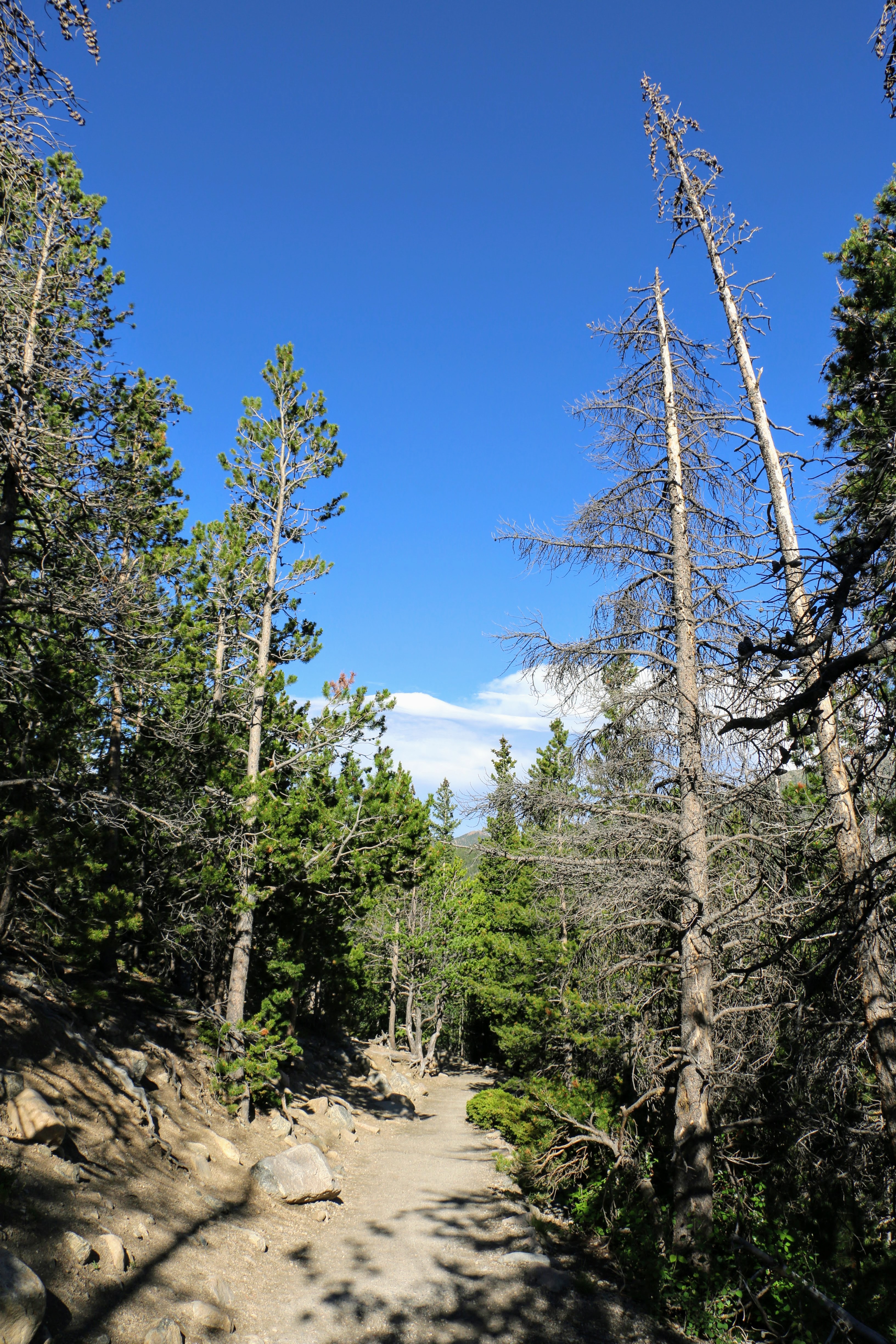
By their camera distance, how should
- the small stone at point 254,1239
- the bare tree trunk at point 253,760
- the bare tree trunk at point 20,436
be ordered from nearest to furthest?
the bare tree trunk at point 20,436 → the small stone at point 254,1239 → the bare tree trunk at point 253,760

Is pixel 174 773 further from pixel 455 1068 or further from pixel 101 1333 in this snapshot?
pixel 455 1068

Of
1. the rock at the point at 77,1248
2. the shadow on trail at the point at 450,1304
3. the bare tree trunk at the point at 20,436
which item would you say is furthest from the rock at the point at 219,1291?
the bare tree trunk at the point at 20,436

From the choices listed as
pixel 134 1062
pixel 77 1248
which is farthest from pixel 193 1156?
pixel 77 1248

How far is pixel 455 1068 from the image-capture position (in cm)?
3753

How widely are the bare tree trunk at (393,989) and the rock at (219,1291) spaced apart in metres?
22.4

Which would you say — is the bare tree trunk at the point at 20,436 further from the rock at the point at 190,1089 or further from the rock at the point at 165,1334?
the rock at the point at 190,1089

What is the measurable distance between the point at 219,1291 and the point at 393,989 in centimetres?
2617

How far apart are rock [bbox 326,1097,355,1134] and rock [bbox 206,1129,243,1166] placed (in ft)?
18.4

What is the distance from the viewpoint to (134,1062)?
32.4ft

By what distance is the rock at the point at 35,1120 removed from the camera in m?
6.62

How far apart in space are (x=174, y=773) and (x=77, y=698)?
14.1ft

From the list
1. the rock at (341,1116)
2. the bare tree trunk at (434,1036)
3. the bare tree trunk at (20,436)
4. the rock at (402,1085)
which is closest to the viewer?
the bare tree trunk at (20,436)

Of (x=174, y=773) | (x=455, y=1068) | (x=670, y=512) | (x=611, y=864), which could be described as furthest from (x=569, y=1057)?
(x=455, y=1068)

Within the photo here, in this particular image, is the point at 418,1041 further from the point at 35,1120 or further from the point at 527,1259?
the point at 35,1120
